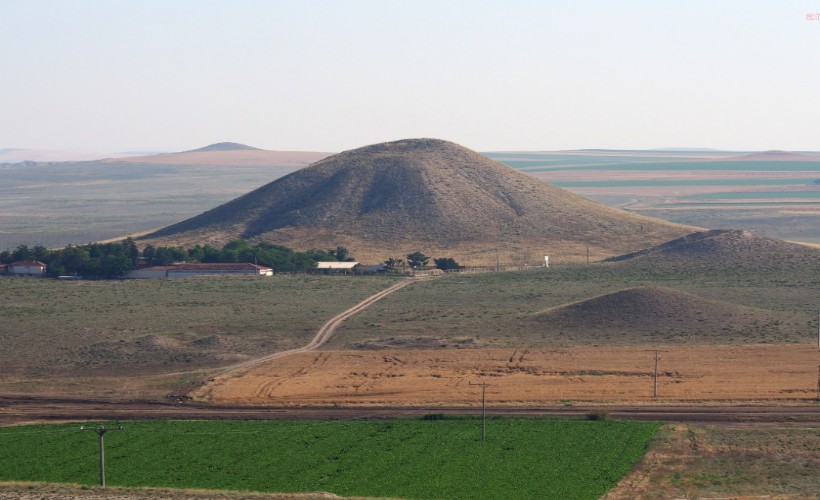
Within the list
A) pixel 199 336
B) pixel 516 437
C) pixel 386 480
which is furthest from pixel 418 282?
pixel 386 480

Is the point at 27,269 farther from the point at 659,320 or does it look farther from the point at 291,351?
the point at 659,320

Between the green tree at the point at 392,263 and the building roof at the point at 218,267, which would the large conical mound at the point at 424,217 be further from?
the building roof at the point at 218,267

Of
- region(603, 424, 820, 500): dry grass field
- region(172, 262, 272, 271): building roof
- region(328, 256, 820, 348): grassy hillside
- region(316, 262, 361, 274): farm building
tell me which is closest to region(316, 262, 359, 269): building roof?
region(316, 262, 361, 274): farm building

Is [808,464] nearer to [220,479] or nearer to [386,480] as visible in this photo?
[386,480]

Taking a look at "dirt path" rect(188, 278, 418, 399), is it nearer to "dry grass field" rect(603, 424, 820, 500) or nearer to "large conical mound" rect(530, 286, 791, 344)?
"large conical mound" rect(530, 286, 791, 344)

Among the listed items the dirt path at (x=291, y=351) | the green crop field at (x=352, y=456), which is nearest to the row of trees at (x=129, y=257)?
the dirt path at (x=291, y=351)

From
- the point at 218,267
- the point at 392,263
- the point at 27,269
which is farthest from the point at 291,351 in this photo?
the point at 27,269

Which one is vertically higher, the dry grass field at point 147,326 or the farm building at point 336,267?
the farm building at point 336,267

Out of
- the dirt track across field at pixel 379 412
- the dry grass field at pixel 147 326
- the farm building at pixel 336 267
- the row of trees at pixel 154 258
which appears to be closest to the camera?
the dirt track across field at pixel 379 412
